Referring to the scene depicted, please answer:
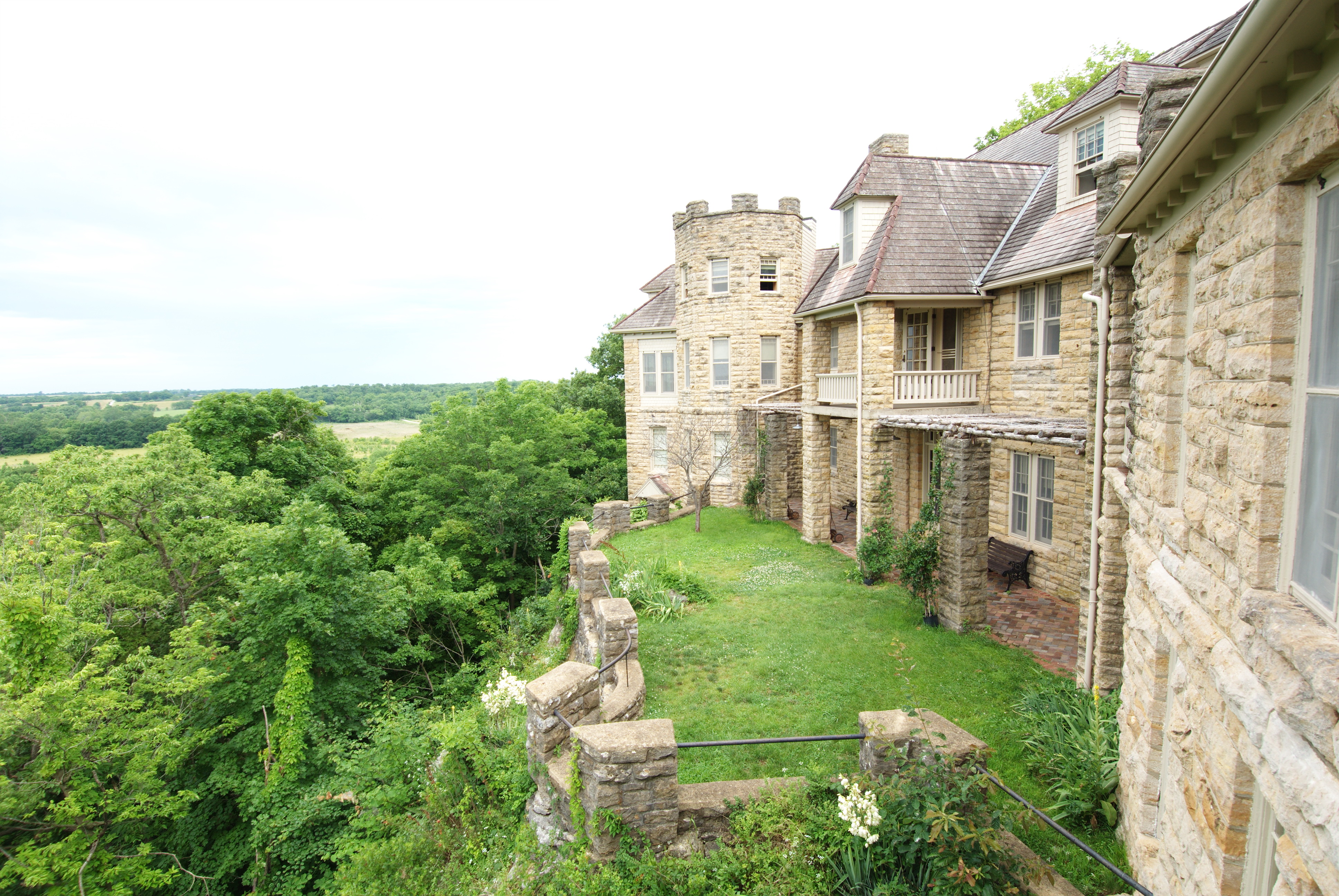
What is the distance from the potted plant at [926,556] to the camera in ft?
36.5

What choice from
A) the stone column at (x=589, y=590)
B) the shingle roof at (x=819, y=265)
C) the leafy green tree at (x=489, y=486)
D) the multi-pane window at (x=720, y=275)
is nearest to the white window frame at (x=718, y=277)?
the multi-pane window at (x=720, y=275)

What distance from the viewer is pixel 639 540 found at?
18656 mm

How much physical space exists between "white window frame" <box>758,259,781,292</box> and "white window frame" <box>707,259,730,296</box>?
3.44 ft

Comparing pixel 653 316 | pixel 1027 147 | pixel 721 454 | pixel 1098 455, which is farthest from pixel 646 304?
pixel 1098 455

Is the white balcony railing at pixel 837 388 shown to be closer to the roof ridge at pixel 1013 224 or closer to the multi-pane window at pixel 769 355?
the roof ridge at pixel 1013 224

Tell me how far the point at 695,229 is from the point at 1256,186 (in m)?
19.4

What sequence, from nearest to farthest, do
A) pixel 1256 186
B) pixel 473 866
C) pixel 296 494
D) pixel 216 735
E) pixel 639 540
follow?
pixel 1256 186 → pixel 473 866 → pixel 216 735 → pixel 639 540 → pixel 296 494

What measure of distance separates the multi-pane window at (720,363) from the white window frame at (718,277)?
5.17ft

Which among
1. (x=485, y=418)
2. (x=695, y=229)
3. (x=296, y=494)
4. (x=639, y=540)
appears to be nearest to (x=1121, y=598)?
(x=639, y=540)

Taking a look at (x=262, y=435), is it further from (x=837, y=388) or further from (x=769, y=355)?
(x=837, y=388)

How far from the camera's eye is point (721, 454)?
879 inches

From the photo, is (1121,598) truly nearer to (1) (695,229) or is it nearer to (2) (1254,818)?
(2) (1254,818)

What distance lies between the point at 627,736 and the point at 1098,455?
6227 millimetres

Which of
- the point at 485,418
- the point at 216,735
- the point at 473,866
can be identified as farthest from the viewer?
the point at 485,418
